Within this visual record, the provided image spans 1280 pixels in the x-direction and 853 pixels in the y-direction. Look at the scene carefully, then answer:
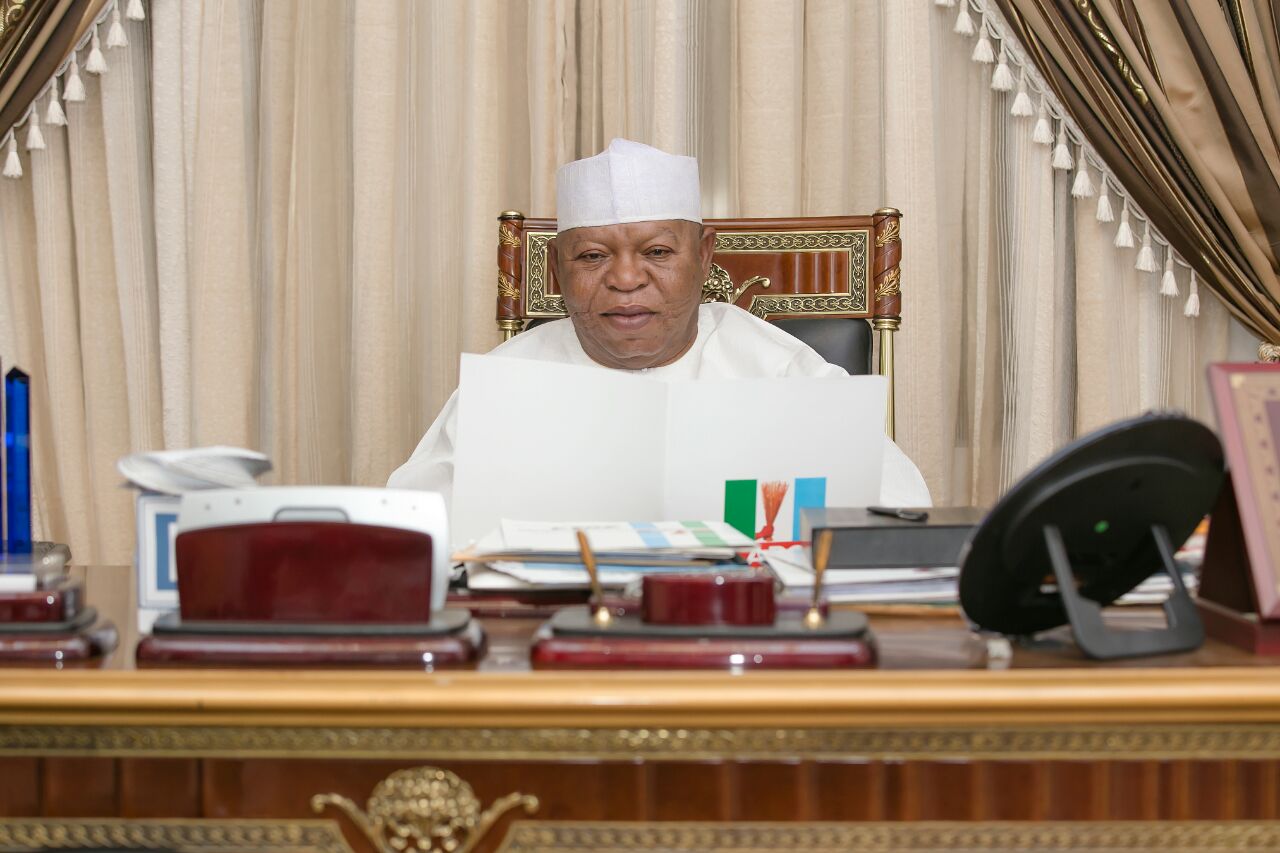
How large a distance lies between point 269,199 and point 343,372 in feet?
1.67

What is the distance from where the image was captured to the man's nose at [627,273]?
2424 millimetres

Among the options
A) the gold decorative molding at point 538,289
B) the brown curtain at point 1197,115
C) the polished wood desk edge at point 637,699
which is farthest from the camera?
the brown curtain at point 1197,115

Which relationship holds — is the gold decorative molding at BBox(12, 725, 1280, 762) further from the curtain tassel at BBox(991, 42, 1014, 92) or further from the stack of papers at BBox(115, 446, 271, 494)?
the curtain tassel at BBox(991, 42, 1014, 92)

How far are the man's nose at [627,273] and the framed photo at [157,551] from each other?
1.44 meters

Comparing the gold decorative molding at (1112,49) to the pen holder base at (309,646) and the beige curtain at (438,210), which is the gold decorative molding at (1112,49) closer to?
the beige curtain at (438,210)

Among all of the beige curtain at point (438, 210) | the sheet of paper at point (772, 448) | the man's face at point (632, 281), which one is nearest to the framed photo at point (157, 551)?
the sheet of paper at point (772, 448)

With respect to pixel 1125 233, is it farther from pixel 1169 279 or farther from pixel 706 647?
pixel 706 647

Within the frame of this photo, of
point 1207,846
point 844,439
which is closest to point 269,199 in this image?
→ point 844,439

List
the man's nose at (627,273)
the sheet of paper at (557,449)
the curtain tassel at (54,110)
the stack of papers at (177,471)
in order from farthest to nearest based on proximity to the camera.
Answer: the curtain tassel at (54,110) < the man's nose at (627,273) < the sheet of paper at (557,449) < the stack of papers at (177,471)

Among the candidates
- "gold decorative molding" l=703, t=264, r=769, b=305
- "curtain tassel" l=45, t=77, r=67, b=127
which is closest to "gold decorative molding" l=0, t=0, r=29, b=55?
"curtain tassel" l=45, t=77, r=67, b=127

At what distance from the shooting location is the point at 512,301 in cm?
266

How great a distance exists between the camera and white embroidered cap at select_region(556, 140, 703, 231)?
95.7 inches

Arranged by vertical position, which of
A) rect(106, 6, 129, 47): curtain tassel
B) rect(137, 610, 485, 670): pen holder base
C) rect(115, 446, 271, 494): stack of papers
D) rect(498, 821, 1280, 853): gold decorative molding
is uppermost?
rect(106, 6, 129, 47): curtain tassel

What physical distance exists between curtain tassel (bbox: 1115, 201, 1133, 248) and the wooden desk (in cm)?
239
